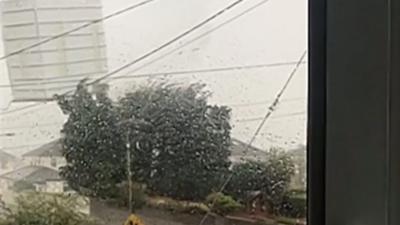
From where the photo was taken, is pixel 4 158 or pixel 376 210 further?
pixel 4 158

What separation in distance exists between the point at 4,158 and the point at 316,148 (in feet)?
1.38

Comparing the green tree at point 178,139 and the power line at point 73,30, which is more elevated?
the power line at point 73,30

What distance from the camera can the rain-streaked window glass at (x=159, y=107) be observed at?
755mm

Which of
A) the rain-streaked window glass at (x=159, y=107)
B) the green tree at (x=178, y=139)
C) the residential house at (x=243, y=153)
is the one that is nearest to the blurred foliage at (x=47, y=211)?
the rain-streaked window glass at (x=159, y=107)

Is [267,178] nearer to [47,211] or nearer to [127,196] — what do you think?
[127,196]

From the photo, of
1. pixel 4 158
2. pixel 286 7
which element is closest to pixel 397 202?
pixel 286 7

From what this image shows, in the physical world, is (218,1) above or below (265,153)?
above

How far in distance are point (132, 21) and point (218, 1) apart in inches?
4.4

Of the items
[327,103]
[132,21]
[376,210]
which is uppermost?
[132,21]

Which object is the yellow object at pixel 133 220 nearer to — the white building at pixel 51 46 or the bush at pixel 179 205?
the bush at pixel 179 205

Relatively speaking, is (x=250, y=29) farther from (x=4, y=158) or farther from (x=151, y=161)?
(x=4, y=158)

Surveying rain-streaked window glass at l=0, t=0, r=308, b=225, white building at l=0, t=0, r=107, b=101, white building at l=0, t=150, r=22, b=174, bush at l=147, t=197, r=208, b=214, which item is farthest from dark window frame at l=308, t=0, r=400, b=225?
white building at l=0, t=150, r=22, b=174

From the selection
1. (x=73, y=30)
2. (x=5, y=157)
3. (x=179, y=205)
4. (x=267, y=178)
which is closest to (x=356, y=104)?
(x=267, y=178)

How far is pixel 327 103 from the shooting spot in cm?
71
